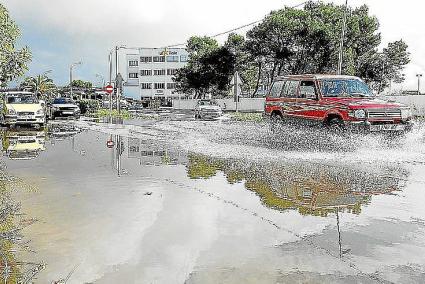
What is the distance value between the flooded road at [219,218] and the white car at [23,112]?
12816mm

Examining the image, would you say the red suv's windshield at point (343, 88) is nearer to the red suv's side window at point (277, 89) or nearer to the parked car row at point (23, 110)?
the red suv's side window at point (277, 89)

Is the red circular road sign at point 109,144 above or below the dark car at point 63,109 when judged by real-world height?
below

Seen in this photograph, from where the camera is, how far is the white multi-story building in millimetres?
124750

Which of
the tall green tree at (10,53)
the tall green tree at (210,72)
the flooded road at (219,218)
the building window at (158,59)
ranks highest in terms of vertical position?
the building window at (158,59)

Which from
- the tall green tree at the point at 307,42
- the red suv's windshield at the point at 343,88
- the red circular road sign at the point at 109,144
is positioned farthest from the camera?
the tall green tree at the point at 307,42

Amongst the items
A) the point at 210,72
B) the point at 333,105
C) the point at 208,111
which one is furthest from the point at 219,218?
the point at 210,72

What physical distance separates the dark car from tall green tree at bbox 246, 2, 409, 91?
884 inches

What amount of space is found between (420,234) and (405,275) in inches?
58.2

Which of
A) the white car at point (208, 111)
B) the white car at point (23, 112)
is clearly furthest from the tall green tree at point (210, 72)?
the white car at point (23, 112)

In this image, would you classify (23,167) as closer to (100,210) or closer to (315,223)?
(100,210)

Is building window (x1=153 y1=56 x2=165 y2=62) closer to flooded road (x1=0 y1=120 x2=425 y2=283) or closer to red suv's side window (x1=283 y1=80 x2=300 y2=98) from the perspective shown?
red suv's side window (x1=283 y1=80 x2=300 y2=98)

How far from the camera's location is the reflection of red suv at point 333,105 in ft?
44.5

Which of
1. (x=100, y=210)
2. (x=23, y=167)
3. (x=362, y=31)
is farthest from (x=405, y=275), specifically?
(x=362, y=31)

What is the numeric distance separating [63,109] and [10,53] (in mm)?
31229
